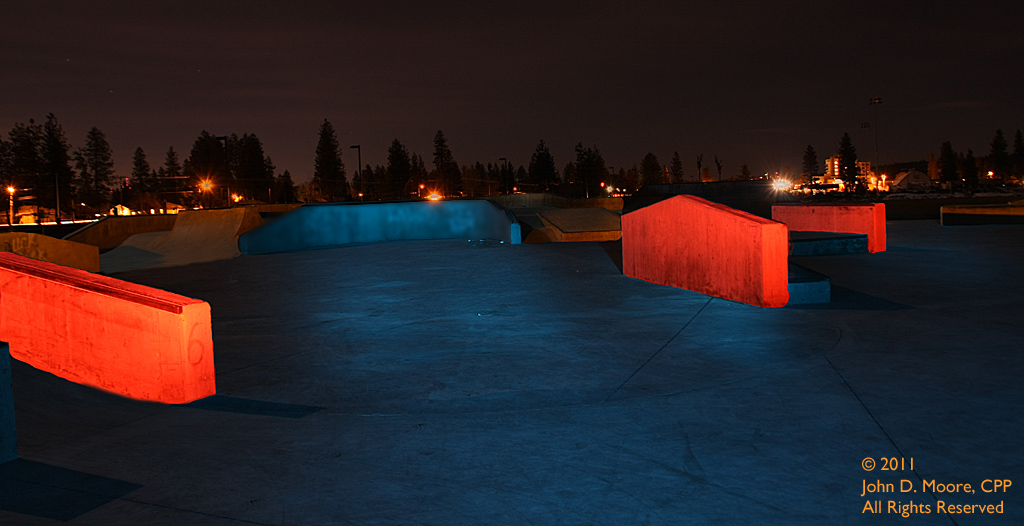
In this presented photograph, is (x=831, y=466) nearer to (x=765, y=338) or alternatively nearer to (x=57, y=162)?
(x=765, y=338)

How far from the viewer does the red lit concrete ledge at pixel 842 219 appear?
17.8m

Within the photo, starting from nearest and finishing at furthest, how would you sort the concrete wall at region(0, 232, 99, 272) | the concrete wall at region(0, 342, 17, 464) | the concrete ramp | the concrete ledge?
the concrete wall at region(0, 342, 17, 464) < the concrete wall at region(0, 232, 99, 272) < the concrete ledge < the concrete ramp

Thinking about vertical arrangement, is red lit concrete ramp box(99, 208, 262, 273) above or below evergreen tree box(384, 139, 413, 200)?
below

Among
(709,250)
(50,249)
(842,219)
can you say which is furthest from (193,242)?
(842,219)

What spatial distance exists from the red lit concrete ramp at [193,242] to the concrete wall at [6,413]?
1854 cm

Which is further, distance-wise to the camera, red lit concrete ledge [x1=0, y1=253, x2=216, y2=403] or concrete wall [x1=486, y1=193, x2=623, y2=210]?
concrete wall [x1=486, y1=193, x2=623, y2=210]

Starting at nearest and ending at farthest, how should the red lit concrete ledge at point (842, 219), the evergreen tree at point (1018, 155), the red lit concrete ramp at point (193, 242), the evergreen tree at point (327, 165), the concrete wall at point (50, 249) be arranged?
the red lit concrete ledge at point (842, 219), the concrete wall at point (50, 249), the red lit concrete ramp at point (193, 242), the evergreen tree at point (327, 165), the evergreen tree at point (1018, 155)

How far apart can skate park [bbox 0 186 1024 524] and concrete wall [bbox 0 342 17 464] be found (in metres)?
0.15

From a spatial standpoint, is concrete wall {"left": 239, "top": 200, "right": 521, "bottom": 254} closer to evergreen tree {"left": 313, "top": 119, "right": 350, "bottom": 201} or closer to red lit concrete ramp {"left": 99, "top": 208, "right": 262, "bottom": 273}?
red lit concrete ramp {"left": 99, "top": 208, "right": 262, "bottom": 273}

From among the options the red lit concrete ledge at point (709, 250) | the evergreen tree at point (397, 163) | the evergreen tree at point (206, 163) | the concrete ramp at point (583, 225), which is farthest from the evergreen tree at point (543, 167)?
the red lit concrete ledge at point (709, 250)

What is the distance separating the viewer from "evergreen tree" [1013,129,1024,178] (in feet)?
513

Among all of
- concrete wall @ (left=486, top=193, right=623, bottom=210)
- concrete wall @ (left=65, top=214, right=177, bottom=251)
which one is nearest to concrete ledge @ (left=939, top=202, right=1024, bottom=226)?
concrete wall @ (left=486, top=193, right=623, bottom=210)

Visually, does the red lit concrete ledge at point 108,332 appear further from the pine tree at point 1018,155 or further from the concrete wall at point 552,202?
the pine tree at point 1018,155

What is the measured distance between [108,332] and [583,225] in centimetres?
3082
